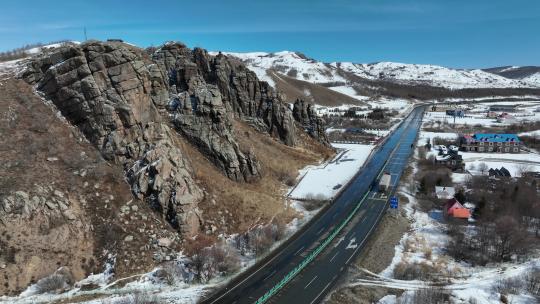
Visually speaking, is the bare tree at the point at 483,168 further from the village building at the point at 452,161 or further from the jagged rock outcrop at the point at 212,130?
the jagged rock outcrop at the point at 212,130

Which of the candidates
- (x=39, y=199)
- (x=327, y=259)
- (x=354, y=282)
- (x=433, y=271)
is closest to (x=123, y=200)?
(x=39, y=199)

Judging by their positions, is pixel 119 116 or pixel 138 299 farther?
pixel 119 116

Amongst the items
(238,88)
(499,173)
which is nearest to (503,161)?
(499,173)

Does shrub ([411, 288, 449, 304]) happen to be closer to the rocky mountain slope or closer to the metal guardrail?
the metal guardrail

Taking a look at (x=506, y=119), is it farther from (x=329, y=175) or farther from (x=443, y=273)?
(x=443, y=273)

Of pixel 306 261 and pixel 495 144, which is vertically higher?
pixel 495 144

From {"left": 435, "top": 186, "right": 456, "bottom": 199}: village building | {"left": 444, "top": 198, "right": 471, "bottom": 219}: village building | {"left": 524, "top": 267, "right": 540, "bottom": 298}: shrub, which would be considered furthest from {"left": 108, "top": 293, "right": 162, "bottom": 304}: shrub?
{"left": 435, "top": 186, "right": 456, "bottom": 199}: village building

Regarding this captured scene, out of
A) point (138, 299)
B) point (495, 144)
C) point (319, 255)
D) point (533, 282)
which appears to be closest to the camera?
point (138, 299)

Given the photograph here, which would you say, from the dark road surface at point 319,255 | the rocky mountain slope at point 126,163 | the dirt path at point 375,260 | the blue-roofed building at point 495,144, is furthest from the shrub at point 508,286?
the blue-roofed building at point 495,144
